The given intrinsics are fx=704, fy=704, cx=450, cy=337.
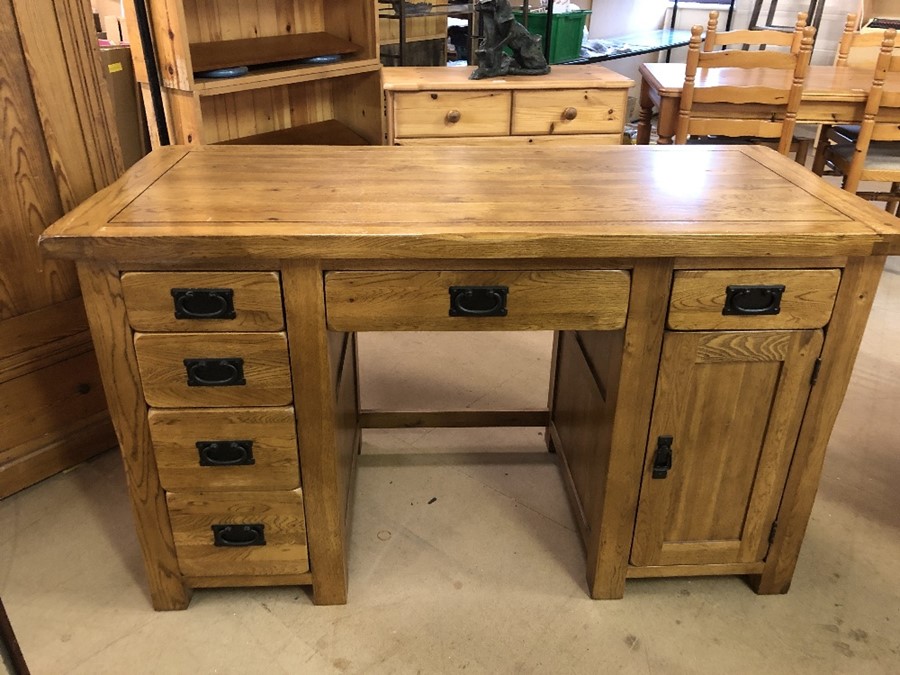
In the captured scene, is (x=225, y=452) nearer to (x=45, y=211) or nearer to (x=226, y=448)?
(x=226, y=448)

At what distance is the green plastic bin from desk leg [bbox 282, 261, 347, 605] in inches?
135

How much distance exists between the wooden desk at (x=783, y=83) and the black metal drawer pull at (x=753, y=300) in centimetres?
221

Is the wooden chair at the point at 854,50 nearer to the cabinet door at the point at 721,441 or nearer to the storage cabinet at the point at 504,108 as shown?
the storage cabinet at the point at 504,108

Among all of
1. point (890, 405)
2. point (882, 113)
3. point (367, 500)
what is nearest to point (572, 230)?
point (367, 500)

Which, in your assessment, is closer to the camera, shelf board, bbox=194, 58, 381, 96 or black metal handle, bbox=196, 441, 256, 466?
black metal handle, bbox=196, 441, 256, 466

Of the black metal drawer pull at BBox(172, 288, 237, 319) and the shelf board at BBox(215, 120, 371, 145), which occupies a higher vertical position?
the black metal drawer pull at BBox(172, 288, 237, 319)

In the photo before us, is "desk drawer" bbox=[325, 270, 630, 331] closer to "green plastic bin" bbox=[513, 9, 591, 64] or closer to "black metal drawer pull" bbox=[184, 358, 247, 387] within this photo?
"black metal drawer pull" bbox=[184, 358, 247, 387]

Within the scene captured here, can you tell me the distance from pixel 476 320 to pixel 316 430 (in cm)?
40

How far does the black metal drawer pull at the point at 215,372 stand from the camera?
1.35 m

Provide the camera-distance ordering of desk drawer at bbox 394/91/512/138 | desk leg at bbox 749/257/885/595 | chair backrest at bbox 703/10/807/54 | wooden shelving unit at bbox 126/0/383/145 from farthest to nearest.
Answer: chair backrest at bbox 703/10/807/54 < desk drawer at bbox 394/91/512/138 < wooden shelving unit at bbox 126/0/383/145 < desk leg at bbox 749/257/885/595

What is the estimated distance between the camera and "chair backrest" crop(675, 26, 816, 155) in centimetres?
312

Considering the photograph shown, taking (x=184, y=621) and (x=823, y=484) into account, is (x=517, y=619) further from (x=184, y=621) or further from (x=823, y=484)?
(x=823, y=484)

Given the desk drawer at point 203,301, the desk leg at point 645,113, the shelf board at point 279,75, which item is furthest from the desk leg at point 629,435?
the desk leg at point 645,113

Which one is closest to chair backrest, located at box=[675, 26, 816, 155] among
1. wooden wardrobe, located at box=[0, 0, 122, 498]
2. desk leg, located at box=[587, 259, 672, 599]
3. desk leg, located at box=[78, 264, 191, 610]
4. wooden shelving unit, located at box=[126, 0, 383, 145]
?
wooden shelving unit, located at box=[126, 0, 383, 145]
